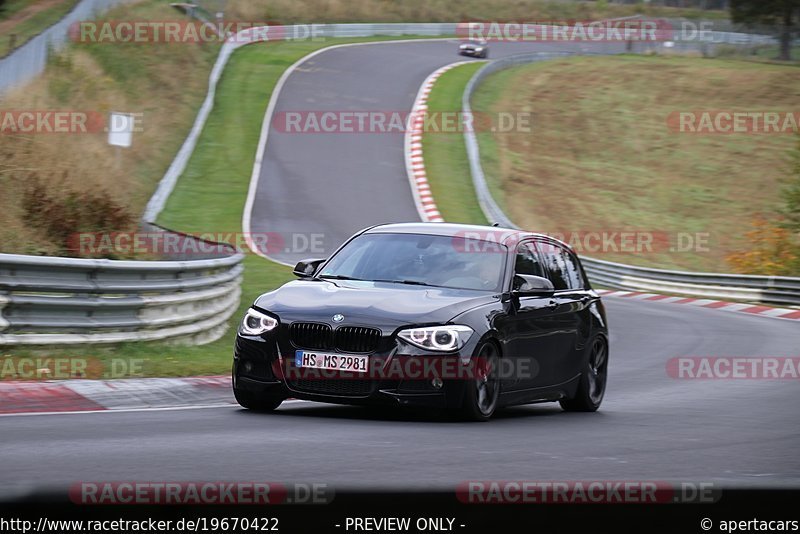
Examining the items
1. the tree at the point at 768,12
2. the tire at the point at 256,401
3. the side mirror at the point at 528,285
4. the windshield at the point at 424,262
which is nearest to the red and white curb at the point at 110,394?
the tire at the point at 256,401

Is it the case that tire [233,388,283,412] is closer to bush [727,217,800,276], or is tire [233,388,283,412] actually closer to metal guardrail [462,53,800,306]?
metal guardrail [462,53,800,306]

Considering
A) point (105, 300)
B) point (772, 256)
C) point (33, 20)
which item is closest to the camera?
point (105, 300)

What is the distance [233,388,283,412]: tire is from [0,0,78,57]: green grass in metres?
23.9

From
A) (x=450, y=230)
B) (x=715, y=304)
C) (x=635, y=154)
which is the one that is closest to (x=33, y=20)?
(x=715, y=304)

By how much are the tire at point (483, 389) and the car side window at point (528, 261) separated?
42.3 inches

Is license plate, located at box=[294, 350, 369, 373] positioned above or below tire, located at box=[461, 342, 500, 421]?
above

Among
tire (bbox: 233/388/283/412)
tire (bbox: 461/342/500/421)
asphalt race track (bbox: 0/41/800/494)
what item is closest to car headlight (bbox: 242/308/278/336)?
tire (bbox: 233/388/283/412)

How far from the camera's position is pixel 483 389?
9508 millimetres

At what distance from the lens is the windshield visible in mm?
10113

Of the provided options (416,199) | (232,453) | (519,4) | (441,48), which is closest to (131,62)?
(416,199)

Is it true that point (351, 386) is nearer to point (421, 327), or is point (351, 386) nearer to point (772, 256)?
point (421, 327)

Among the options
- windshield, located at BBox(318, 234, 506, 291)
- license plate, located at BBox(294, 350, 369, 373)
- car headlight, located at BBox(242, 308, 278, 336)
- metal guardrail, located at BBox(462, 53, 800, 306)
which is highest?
windshield, located at BBox(318, 234, 506, 291)

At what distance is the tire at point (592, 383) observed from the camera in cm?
1156

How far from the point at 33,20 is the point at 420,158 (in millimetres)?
12406
